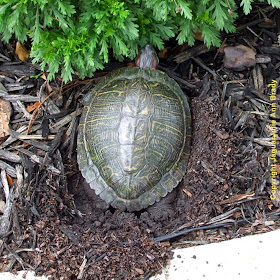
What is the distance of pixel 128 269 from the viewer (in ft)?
9.30

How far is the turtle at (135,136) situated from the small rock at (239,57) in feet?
2.51

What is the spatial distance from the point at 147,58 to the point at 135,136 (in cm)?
104

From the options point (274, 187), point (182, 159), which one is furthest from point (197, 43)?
point (274, 187)

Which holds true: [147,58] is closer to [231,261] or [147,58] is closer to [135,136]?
[135,136]

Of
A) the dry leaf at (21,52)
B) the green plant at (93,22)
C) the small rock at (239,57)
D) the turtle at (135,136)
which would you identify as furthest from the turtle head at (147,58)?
the dry leaf at (21,52)

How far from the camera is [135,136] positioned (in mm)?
3164

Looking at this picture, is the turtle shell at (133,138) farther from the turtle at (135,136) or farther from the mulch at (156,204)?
the mulch at (156,204)

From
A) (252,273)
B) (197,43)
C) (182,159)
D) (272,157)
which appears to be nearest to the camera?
(252,273)

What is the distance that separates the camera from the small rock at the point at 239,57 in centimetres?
369

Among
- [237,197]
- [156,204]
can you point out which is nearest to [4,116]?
[156,204]

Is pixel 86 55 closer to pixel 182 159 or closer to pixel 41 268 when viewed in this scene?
pixel 182 159

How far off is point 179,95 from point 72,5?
1.59 metres

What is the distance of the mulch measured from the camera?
2951 millimetres

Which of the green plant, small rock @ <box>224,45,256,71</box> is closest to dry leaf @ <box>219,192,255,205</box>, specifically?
small rock @ <box>224,45,256,71</box>
